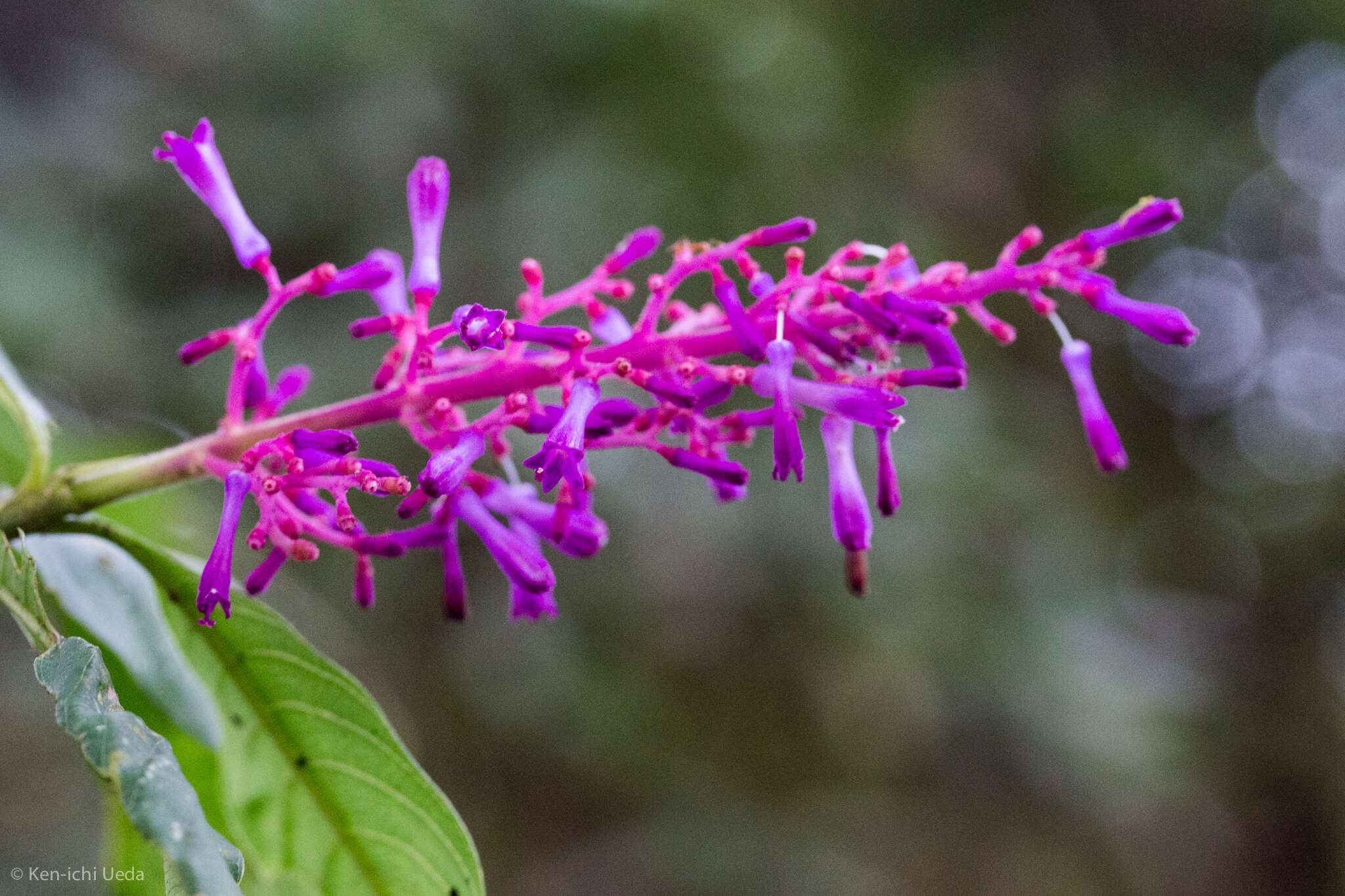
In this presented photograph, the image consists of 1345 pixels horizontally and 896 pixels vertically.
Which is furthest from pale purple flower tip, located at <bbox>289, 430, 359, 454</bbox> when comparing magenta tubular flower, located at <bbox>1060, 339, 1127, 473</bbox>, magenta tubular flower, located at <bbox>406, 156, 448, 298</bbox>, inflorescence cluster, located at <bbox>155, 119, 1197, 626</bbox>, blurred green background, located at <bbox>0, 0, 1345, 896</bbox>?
blurred green background, located at <bbox>0, 0, 1345, 896</bbox>

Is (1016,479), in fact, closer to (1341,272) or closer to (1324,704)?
(1324,704)

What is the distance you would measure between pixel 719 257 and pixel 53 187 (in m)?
4.65

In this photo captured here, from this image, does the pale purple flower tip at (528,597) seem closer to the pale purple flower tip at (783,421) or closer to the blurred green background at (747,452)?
the pale purple flower tip at (783,421)

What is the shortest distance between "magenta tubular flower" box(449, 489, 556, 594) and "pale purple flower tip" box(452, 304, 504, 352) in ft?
0.89

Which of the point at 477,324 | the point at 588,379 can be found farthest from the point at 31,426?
the point at 588,379

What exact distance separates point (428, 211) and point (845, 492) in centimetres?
82

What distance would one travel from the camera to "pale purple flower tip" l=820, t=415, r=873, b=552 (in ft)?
5.23

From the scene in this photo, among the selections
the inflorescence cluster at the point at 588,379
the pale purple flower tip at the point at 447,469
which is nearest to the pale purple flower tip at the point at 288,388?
the inflorescence cluster at the point at 588,379

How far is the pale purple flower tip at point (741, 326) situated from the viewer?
4.94 ft

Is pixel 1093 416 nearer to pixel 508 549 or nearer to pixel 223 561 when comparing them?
pixel 508 549

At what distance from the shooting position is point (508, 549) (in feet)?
5.26

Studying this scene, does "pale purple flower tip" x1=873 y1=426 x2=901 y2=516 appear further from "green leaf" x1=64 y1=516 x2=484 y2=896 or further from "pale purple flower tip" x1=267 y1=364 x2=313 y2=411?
"pale purple flower tip" x1=267 y1=364 x2=313 y2=411

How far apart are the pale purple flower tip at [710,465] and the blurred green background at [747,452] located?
2571 millimetres

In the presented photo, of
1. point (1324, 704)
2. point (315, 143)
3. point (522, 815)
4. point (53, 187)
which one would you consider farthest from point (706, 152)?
point (1324, 704)
